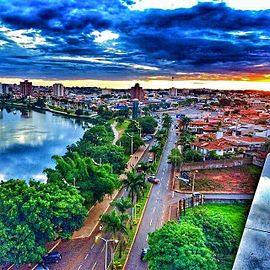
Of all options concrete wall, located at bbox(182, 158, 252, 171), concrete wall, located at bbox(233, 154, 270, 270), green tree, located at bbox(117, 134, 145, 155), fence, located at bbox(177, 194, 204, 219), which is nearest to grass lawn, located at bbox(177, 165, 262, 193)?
concrete wall, located at bbox(182, 158, 252, 171)

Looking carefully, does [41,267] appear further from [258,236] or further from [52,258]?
[258,236]

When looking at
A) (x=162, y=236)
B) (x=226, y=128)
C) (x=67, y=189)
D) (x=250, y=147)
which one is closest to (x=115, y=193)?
(x=67, y=189)

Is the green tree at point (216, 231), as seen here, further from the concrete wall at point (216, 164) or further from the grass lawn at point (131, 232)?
the concrete wall at point (216, 164)

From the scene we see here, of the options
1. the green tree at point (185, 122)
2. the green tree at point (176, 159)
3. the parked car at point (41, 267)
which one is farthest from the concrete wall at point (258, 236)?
the green tree at point (185, 122)

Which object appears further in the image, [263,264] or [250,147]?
[250,147]

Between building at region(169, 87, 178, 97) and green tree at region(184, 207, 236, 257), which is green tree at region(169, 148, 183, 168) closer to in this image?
green tree at region(184, 207, 236, 257)

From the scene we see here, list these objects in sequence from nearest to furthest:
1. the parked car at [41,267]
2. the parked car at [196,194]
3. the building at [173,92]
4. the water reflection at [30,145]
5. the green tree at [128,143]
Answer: the parked car at [41,267] < the parked car at [196,194] < the water reflection at [30,145] < the green tree at [128,143] < the building at [173,92]

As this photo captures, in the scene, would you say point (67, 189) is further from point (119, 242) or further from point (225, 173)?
point (225, 173)
